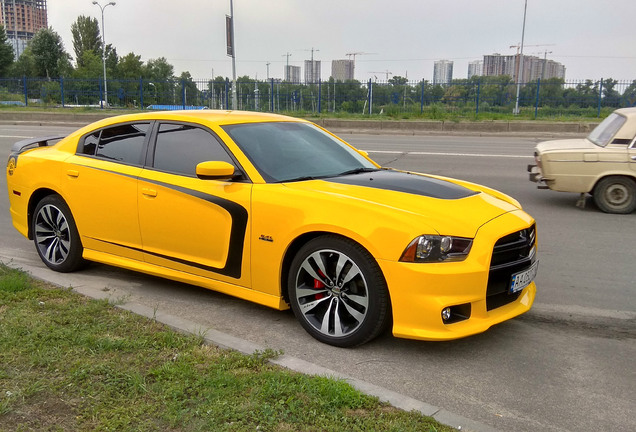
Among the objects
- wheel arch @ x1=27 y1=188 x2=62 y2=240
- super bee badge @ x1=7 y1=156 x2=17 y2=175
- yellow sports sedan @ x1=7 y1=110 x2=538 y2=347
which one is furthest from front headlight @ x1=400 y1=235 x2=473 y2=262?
super bee badge @ x1=7 y1=156 x2=17 y2=175

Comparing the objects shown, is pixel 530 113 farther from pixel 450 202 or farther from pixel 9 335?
pixel 9 335

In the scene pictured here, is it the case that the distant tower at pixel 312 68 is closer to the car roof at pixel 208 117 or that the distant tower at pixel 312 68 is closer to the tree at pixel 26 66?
the tree at pixel 26 66

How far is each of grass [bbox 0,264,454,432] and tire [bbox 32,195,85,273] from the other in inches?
54.4

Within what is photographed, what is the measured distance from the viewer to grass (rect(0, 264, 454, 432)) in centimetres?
288

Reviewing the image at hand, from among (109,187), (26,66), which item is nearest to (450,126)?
(109,187)

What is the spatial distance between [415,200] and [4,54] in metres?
76.0

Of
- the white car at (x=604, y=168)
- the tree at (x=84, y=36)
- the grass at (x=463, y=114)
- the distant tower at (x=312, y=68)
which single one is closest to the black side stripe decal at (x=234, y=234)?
the white car at (x=604, y=168)

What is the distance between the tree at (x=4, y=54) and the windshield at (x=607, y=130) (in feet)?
240

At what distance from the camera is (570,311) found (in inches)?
184

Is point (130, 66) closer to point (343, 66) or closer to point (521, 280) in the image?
point (343, 66)

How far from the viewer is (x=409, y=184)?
438 centimetres

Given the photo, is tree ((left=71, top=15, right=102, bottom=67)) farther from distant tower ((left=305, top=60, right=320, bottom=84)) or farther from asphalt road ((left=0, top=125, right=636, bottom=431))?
asphalt road ((left=0, top=125, right=636, bottom=431))

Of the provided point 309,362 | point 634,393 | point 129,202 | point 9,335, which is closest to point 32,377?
point 9,335

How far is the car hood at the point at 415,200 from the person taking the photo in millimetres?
3711
